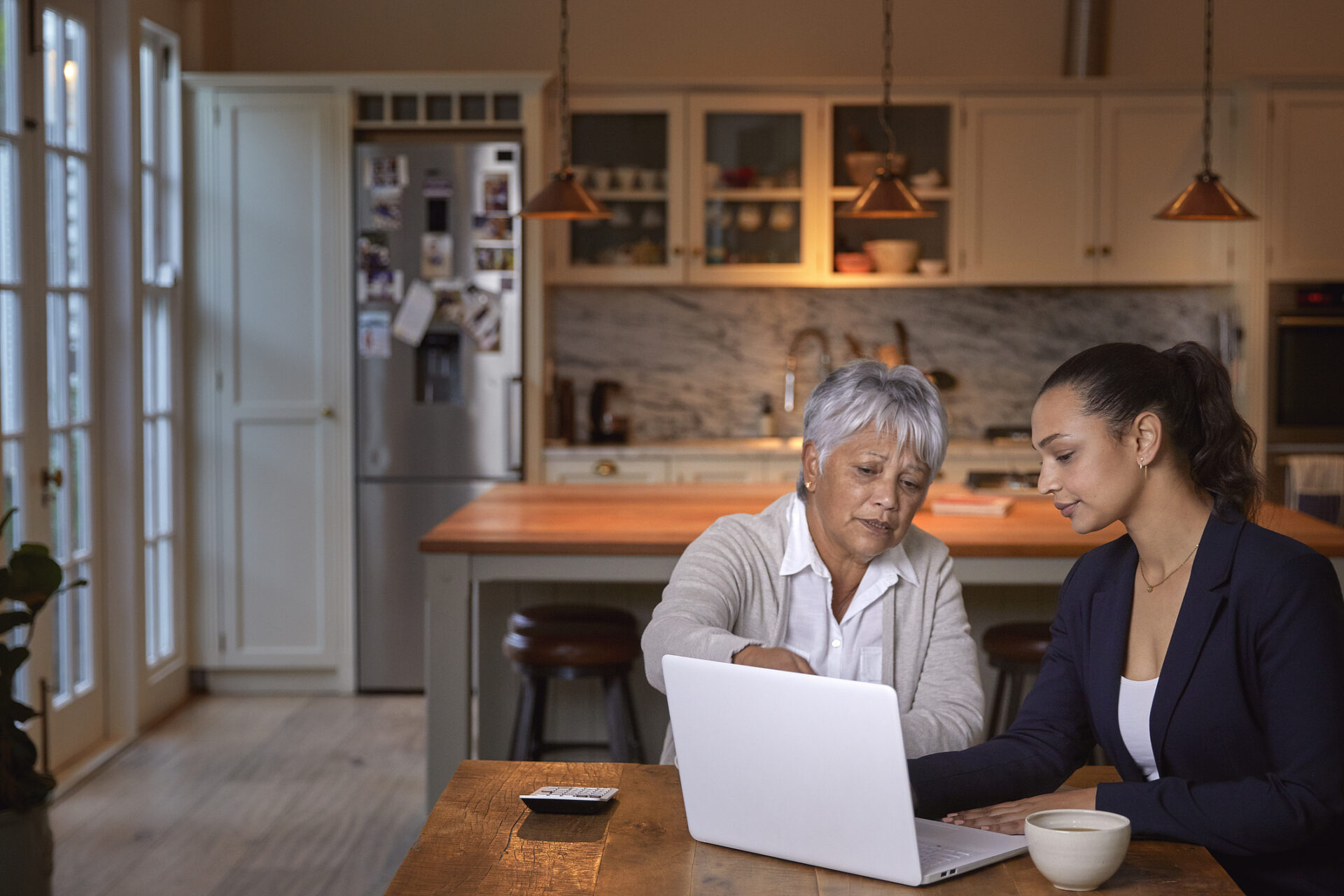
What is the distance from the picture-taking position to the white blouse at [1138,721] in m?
1.64

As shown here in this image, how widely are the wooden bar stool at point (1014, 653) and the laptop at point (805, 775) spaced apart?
1718 millimetres

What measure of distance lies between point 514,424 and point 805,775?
143 inches

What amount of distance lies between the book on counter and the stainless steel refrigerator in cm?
192

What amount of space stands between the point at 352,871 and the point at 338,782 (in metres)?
0.70

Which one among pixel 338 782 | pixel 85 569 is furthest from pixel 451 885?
pixel 85 569

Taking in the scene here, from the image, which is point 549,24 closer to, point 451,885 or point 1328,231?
point 1328,231

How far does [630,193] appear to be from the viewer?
5.04m

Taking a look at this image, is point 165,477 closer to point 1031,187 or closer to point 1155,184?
point 1031,187

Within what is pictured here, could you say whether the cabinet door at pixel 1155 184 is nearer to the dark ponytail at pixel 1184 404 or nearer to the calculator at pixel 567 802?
the dark ponytail at pixel 1184 404

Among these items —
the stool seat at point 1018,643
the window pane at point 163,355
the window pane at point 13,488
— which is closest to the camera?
the stool seat at point 1018,643

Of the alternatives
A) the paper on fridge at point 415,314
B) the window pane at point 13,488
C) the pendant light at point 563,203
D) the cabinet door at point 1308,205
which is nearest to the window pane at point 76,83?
the window pane at point 13,488

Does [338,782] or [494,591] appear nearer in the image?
[494,591]

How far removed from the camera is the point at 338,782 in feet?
12.6

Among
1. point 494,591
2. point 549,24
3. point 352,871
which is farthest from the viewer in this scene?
point 549,24
